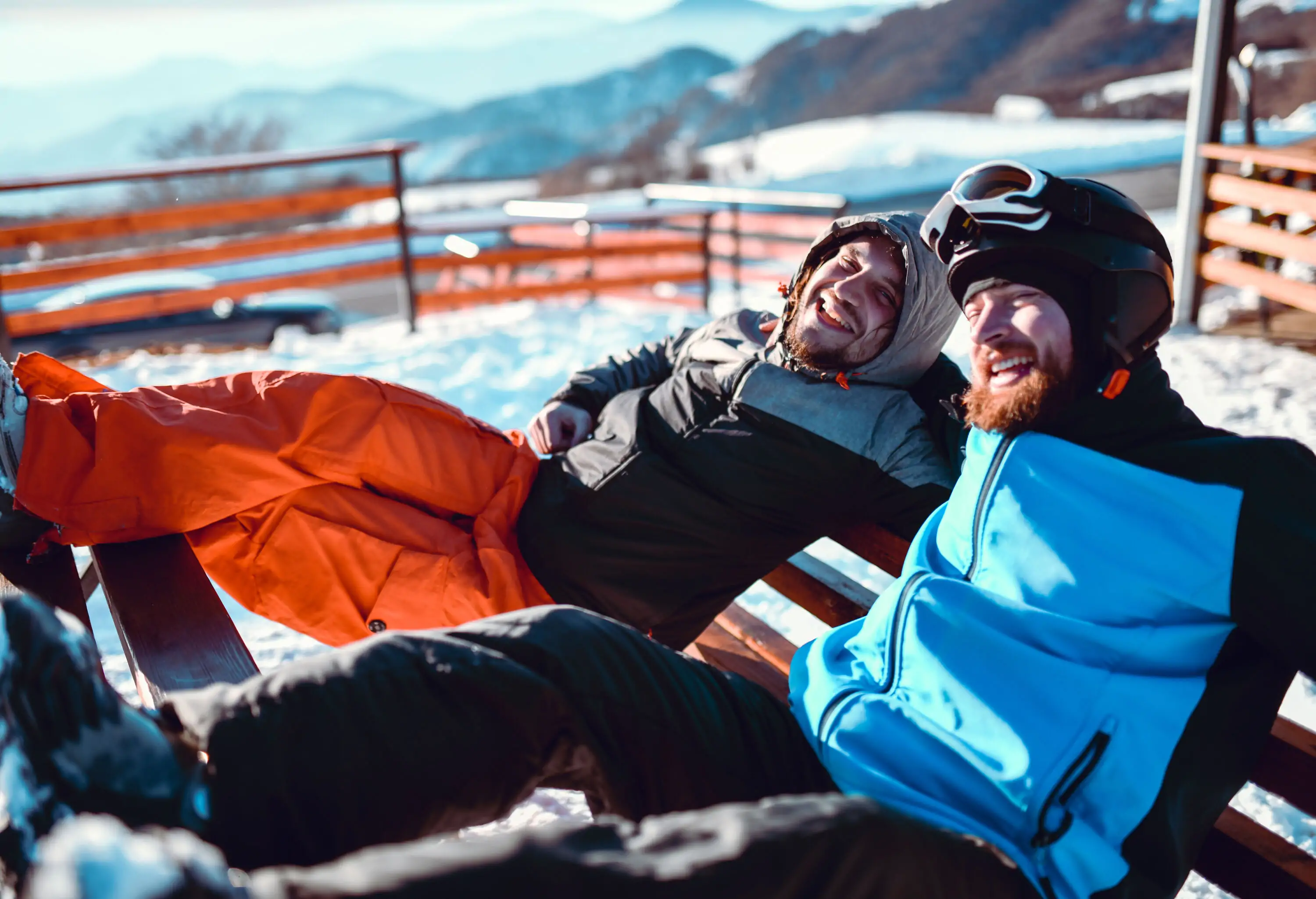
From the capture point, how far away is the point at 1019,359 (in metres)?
1.42

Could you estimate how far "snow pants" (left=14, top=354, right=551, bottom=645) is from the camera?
1.82m

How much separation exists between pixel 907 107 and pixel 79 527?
56.6m

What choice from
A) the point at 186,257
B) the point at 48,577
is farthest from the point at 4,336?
the point at 48,577

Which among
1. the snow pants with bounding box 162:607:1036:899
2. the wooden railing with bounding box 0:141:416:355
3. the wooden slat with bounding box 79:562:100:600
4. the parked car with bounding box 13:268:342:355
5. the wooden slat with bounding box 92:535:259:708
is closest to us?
the snow pants with bounding box 162:607:1036:899

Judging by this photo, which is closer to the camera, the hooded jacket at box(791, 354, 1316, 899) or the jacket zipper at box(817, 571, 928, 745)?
the hooded jacket at box(791, 354, 1316, 899)

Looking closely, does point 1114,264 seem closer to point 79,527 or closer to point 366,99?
point 79,527

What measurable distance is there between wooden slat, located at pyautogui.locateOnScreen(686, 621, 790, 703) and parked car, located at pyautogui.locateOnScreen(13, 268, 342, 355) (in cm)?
782

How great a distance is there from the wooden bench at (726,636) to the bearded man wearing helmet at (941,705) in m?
0.12

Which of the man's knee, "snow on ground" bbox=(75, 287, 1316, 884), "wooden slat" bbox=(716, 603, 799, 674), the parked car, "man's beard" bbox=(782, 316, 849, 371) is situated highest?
"man's beard" bbox=(782, 316, 849, 371)

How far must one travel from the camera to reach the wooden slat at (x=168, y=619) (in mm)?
1589

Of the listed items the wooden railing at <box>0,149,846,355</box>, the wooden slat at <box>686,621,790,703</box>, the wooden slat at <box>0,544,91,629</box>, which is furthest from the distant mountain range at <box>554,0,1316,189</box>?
the wooden slat at <box>0,544,91,629</box>

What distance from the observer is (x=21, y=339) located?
29.0 feet

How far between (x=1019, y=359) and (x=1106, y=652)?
16.4 inches

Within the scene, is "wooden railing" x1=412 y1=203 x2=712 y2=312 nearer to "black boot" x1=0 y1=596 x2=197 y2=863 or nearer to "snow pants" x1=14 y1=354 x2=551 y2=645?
"snow pants" x1=14 y1=354 x2=551 y2=645
